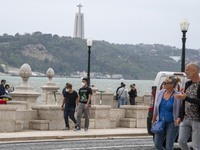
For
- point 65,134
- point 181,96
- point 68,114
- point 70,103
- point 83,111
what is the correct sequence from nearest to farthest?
point 181,96 → point 65,134 → point 83,111 → point 68,114 → point 70,103

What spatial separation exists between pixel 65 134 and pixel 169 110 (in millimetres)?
9634

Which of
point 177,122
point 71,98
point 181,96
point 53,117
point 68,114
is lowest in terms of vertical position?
point 53,117

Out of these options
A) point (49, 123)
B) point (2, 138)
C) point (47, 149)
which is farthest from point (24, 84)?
A: point (47, 149)

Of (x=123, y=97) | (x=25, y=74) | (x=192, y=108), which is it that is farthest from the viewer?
(x=123, y=97)

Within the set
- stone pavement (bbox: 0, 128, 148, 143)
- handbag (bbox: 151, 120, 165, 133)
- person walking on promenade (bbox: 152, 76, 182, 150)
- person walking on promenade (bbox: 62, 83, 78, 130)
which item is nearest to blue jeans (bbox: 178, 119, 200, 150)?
person walking on promenade (bbox: 152, 76, 182, 150)

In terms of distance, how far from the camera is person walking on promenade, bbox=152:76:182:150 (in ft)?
42.9

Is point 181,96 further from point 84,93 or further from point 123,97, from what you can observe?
point 123,97

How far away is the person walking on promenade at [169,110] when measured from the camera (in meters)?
13.1

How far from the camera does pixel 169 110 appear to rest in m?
13.2

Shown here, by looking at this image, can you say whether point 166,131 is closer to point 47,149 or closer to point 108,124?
point 47,149

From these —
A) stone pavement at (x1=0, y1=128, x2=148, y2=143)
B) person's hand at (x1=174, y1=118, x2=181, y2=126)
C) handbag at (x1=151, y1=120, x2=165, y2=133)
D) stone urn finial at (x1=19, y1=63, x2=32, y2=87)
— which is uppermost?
stone urn finial at (x1=19, y1=63, x2=32, y2=87)

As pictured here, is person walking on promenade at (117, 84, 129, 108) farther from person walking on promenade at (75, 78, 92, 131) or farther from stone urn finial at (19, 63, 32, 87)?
person walking on promenade at (75, 78, 92, 131)

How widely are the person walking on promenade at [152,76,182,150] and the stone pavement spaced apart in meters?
7.88

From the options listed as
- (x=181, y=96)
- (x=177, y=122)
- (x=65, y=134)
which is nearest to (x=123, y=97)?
(x=65, y=134)
